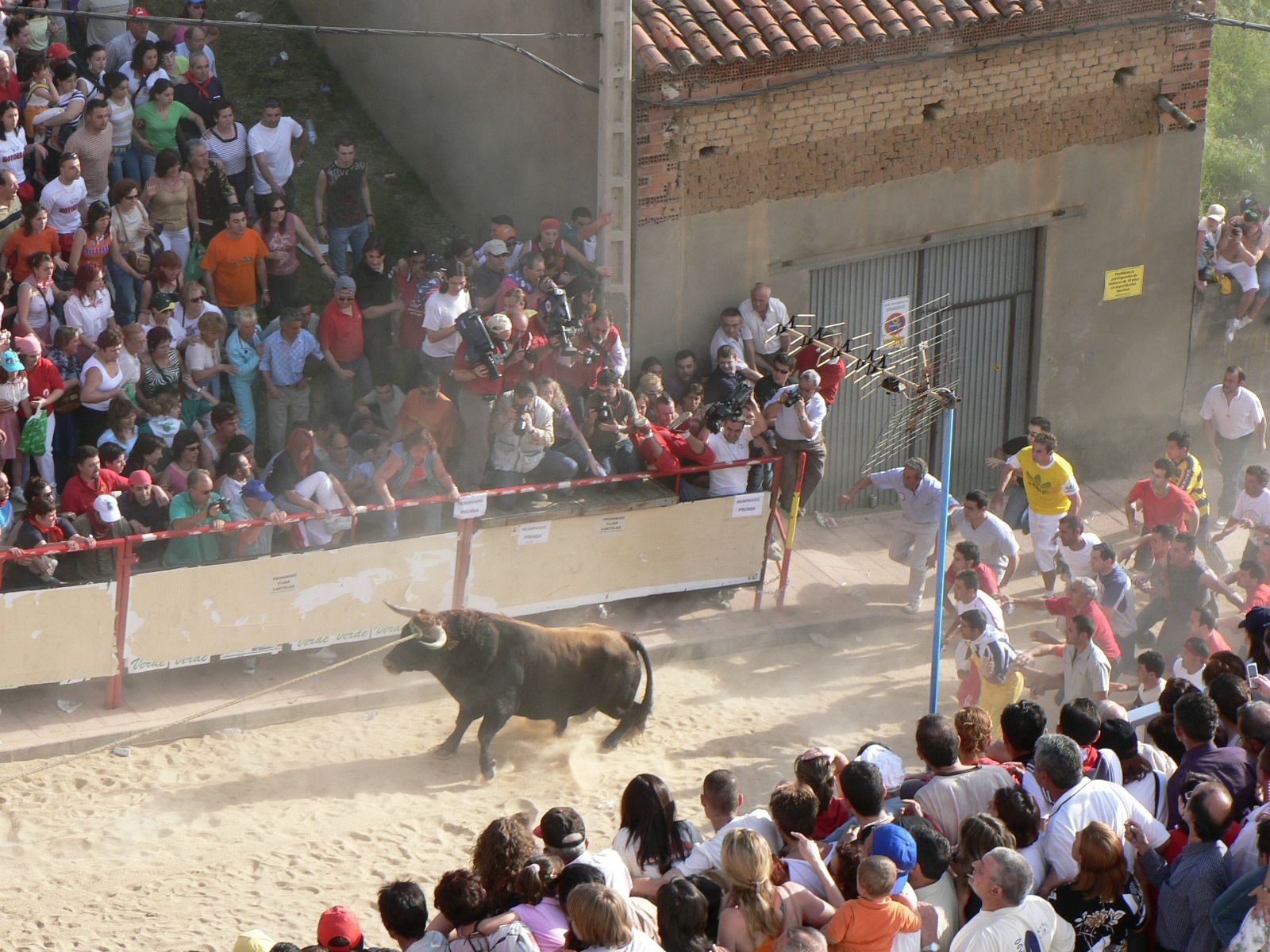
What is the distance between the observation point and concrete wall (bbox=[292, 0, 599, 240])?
15969mm

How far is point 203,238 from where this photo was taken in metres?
15.5

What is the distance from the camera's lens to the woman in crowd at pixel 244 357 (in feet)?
47.3

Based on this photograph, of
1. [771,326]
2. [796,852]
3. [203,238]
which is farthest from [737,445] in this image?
[796,852]

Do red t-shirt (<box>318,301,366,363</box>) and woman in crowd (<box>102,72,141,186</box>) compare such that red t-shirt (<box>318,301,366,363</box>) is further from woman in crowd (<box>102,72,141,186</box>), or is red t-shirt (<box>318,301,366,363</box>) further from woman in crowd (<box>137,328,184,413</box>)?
woman in crowd (<box>102,72,141,186</box>)

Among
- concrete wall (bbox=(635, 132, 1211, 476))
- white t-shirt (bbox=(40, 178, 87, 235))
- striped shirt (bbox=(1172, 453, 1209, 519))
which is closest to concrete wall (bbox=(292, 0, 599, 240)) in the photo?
concrete wall (bbox=(635, 132, 1211, 476))

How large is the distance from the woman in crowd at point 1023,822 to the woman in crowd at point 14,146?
980 cm

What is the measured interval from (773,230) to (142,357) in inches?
225

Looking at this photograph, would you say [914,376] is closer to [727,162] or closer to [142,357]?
[727,162]

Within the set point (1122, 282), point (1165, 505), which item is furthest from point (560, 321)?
point (1122, 282)

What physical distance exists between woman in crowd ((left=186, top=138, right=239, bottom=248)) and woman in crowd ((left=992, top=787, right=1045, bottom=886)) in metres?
9.74

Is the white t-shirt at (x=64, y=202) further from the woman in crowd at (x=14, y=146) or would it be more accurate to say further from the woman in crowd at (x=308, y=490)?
the woman in crowd at (x=308, y=490)

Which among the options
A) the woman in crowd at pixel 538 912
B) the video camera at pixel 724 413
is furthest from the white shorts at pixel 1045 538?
the woman in crowd at pixel 538 912

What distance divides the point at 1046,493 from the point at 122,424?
25.4ft

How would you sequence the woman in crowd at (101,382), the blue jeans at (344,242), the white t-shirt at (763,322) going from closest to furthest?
the woman in crowd at (101,382) < the white t-shirt at (763,322) < the blue jeans at (344,242)
